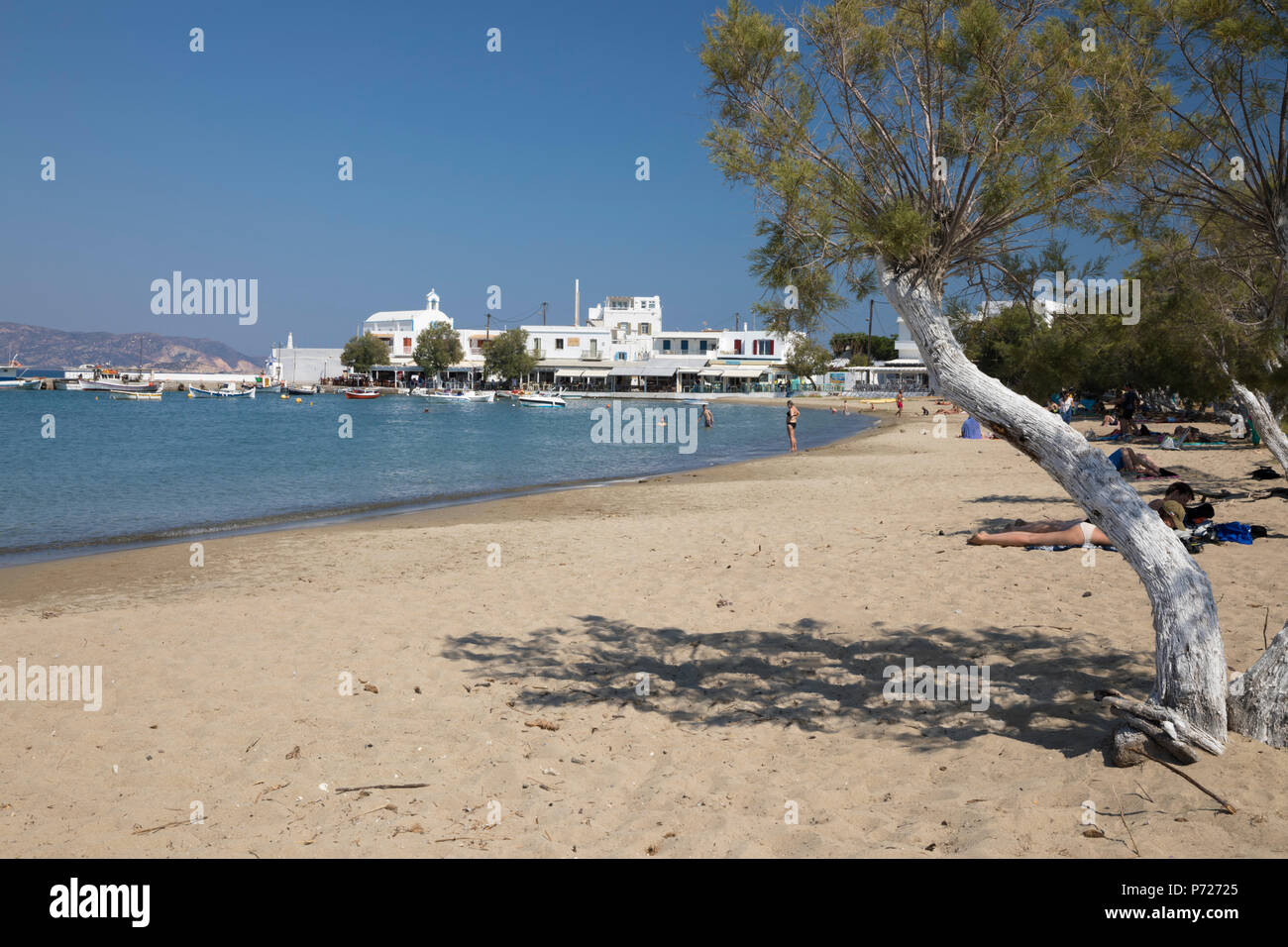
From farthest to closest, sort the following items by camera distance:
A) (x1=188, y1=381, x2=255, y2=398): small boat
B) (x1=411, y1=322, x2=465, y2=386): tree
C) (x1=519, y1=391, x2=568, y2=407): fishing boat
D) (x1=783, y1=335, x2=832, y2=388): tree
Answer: (x1=188, y1=381, x2=255, y2=398): small boat
(x1=411, y1=322, x2=465, y2=386): tree
(x1=519, y1=391, x2=568, y2=407): fishing boat
(x1=783, y1=335, x2=832, y2=388): tree

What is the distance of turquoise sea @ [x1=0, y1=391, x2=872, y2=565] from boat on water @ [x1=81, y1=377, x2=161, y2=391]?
53.3 meters

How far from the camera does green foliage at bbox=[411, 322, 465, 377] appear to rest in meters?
104

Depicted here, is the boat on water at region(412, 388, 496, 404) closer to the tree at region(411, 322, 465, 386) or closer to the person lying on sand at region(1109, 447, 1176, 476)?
the tree at region(411, 322, 465, 386)

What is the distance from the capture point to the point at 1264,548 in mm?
9500

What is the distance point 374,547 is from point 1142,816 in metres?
11.3

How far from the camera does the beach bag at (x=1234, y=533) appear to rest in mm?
9875

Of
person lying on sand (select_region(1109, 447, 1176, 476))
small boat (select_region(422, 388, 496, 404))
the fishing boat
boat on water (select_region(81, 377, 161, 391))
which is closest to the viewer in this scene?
person lying on sand (select_region(1109, 447, 1176, 476))

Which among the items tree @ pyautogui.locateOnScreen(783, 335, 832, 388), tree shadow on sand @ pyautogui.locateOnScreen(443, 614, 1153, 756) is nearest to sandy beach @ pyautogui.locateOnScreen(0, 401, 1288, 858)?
tree shadow on sand @ pyautogui.locateOnScreen(443, 614, 1153, 756)

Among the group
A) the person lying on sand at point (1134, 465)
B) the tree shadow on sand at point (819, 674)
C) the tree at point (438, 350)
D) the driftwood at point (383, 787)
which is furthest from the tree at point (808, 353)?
the tree at point (438, 350)

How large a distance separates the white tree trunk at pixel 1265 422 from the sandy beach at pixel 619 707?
0.88m

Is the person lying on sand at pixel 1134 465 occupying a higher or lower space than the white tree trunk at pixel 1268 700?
higher

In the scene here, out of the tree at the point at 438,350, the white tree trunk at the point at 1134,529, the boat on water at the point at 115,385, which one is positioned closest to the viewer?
the white tree trunk at the point at 1134,529

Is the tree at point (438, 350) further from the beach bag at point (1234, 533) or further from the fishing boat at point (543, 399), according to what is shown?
the beach bag at point (1234, 533)

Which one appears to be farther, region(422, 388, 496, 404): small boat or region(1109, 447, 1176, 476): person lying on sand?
region(422, 388, 496, 404): small boat
